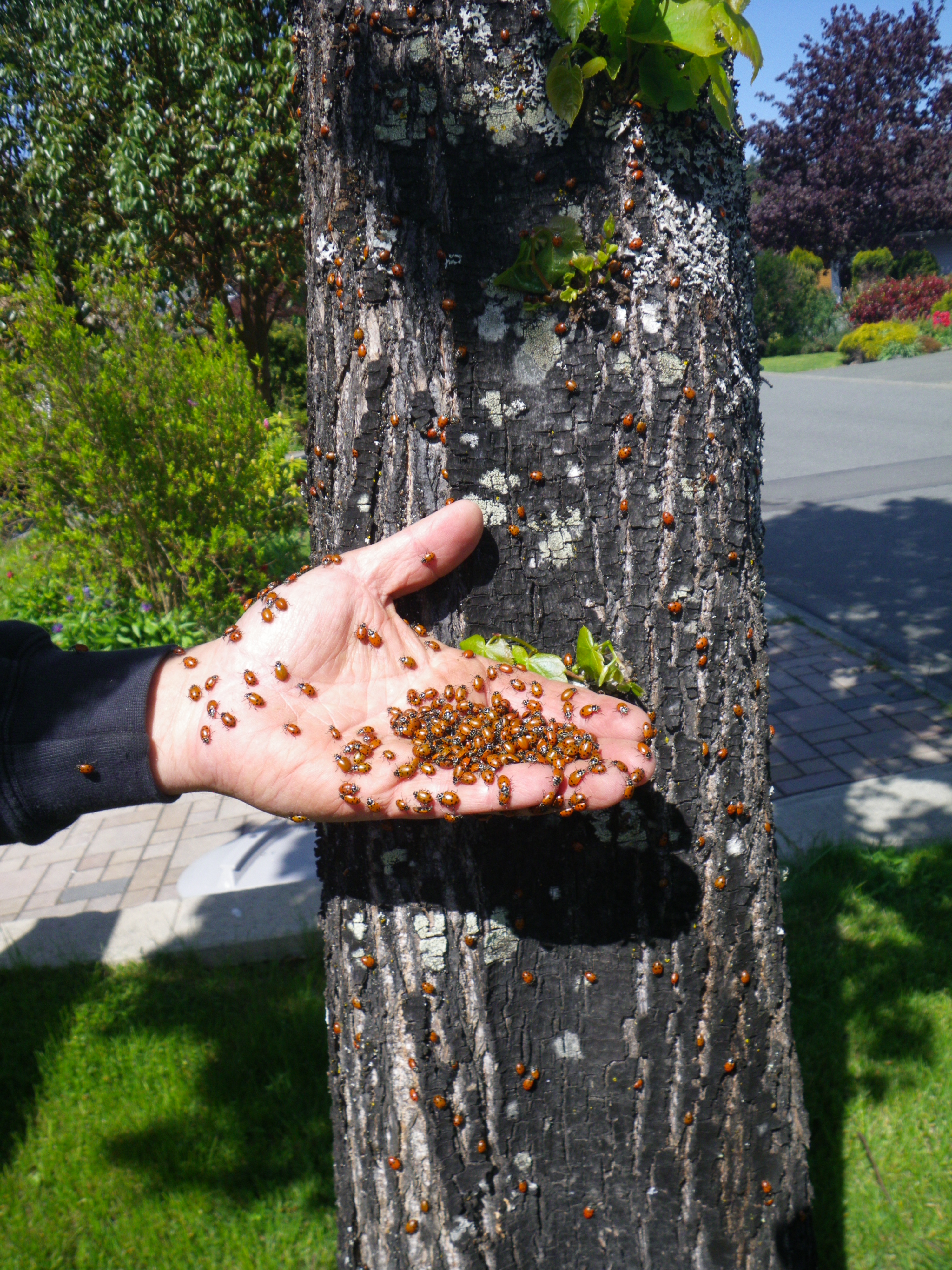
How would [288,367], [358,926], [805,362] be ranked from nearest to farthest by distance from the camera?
[358,926] → [288,367] → [805,362]

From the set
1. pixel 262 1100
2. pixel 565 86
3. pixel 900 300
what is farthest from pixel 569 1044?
pixel 900 300

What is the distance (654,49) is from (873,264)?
36.4 metres

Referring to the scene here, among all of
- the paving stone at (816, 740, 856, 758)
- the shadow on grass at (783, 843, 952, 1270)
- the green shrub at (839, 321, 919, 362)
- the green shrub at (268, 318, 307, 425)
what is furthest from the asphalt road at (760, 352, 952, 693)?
the green shrub at (268, 318, 307, 425)

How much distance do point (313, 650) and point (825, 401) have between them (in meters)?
18.9

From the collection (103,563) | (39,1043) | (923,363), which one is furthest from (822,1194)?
(923,363)

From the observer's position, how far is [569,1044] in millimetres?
1748

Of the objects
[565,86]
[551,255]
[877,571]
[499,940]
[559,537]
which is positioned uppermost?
[565,86]

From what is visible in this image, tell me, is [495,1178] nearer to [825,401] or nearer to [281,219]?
[281,219]

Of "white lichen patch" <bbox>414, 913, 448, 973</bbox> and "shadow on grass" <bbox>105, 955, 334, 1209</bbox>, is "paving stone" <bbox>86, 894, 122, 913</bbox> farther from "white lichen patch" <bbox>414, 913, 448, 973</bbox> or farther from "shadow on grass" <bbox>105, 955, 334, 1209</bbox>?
"white lichen patch" <bbox>414, 913, 448, 973</bbox>

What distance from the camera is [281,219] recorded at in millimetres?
9938

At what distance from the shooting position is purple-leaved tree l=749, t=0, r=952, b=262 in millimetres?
32250

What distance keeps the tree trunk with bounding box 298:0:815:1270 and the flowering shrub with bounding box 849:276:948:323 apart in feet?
100

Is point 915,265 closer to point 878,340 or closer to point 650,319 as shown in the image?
point 878,340

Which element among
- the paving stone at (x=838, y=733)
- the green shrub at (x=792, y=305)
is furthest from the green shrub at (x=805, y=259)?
the paving stone at (x=838, y=733)
